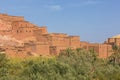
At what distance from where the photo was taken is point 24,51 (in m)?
44.5

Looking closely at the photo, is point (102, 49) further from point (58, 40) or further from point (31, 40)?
point (31, 40)

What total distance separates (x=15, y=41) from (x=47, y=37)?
469cm

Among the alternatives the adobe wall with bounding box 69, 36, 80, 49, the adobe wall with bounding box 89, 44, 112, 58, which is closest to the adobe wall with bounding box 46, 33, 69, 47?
the adobe wall with bounding box 69, 36, 80, 49

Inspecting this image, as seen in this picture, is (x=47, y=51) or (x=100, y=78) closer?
(x=100, y=78)

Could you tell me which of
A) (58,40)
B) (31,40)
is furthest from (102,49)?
(31,40)

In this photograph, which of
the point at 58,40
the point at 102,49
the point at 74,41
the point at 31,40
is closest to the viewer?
the point at 31,40

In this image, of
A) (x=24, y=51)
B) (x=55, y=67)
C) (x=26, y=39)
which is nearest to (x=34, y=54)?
(x=24, y=51)

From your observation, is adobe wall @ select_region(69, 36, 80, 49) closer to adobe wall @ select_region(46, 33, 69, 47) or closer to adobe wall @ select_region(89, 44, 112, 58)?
adobe wall @ select_region(46, 33, 69, 47)

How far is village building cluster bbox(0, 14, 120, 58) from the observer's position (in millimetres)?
45156

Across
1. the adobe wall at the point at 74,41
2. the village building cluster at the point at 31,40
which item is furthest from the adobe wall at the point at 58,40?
the adobe wall at the point at 74,41

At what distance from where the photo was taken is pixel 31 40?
49094 mm

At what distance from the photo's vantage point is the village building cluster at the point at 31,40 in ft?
148

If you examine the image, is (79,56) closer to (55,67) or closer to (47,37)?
(47,37)

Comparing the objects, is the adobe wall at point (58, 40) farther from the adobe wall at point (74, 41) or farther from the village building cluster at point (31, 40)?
the adobe wall at point (74, 41)
